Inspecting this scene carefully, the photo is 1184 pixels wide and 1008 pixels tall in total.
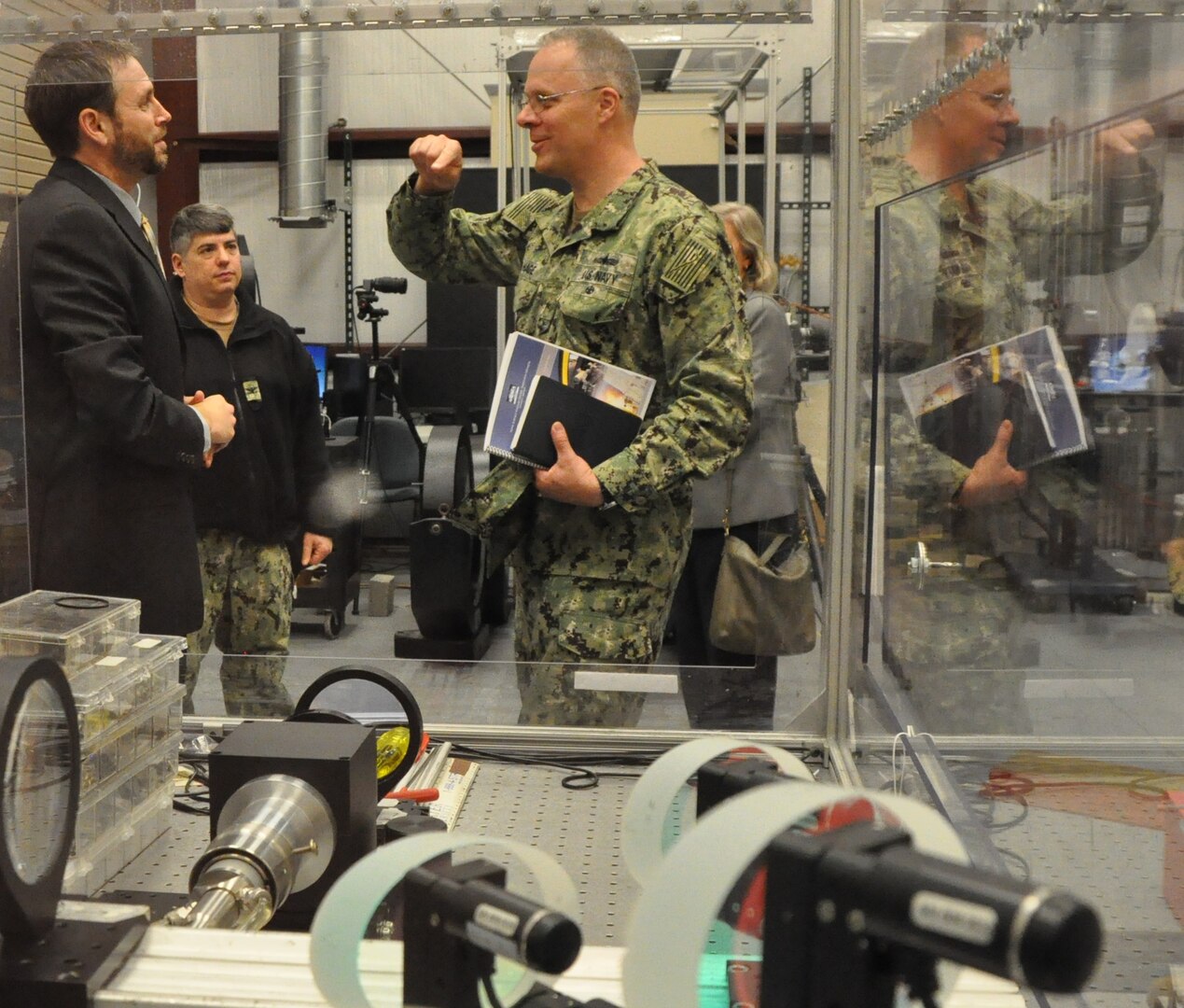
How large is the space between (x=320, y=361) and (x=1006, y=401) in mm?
2670

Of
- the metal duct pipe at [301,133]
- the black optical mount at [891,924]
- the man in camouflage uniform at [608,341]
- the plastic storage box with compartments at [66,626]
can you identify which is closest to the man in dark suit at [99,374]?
the metal duct pipe at [301,133]

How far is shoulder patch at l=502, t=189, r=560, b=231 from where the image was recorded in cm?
200

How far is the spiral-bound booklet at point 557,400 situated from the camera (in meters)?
1.75

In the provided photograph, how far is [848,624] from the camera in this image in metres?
1.34

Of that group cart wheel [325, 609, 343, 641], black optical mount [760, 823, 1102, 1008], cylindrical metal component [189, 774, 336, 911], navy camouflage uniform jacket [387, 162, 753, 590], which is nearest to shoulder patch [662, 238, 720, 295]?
navy camouflage uniform jacket [387, 162, 753, 590]

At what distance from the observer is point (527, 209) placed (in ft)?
6.58

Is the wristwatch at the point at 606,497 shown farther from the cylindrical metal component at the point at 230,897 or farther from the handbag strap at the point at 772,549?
the cylindrical metal component at the point at 230,897

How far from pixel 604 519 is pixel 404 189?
61 cm

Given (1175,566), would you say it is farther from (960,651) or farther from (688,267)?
(688,267)

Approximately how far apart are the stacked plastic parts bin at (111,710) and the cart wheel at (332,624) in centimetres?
212

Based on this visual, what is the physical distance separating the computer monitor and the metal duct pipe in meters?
0.33

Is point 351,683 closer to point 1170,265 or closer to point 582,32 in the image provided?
point 1170,265

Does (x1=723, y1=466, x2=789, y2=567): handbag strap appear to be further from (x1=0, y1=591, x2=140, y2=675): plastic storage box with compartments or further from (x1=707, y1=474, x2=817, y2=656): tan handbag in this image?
(x1=0, y1=591, x2=140, y2=675): plastic storage box with compartments

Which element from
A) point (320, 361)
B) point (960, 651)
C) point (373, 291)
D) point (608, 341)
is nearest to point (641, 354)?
point (608, 341)
